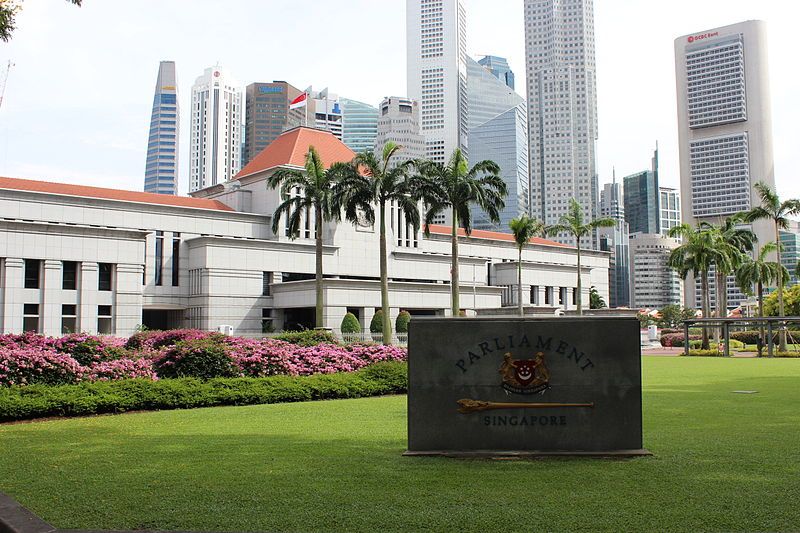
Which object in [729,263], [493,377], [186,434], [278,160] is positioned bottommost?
[186,434]

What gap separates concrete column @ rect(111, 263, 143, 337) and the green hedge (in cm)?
3205

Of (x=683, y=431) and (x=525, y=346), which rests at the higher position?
(x=525, y=346)

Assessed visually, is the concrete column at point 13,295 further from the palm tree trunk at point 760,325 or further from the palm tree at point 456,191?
the palm tree trunk at point 760,325

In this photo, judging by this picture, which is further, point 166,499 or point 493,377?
point 493,377

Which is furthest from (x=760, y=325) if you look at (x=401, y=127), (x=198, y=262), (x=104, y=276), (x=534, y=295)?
(x=401, y=127)

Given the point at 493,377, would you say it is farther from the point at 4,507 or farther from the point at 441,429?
the point at 4,507

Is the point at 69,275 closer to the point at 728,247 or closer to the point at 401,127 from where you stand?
the point at 728,247

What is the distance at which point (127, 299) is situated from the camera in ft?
152

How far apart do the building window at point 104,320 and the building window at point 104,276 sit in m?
1.24

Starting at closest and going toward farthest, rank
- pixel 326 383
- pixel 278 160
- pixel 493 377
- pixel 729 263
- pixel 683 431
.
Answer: pixel 493 377, pixel 683 431, pixel 326 383, pixel 729 263, pixel 278 160

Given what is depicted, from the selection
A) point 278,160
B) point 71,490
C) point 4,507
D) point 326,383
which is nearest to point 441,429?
point 71,490

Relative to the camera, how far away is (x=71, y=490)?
6.91 m

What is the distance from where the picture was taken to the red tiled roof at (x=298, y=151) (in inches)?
2281

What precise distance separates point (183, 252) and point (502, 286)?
3321 cm
